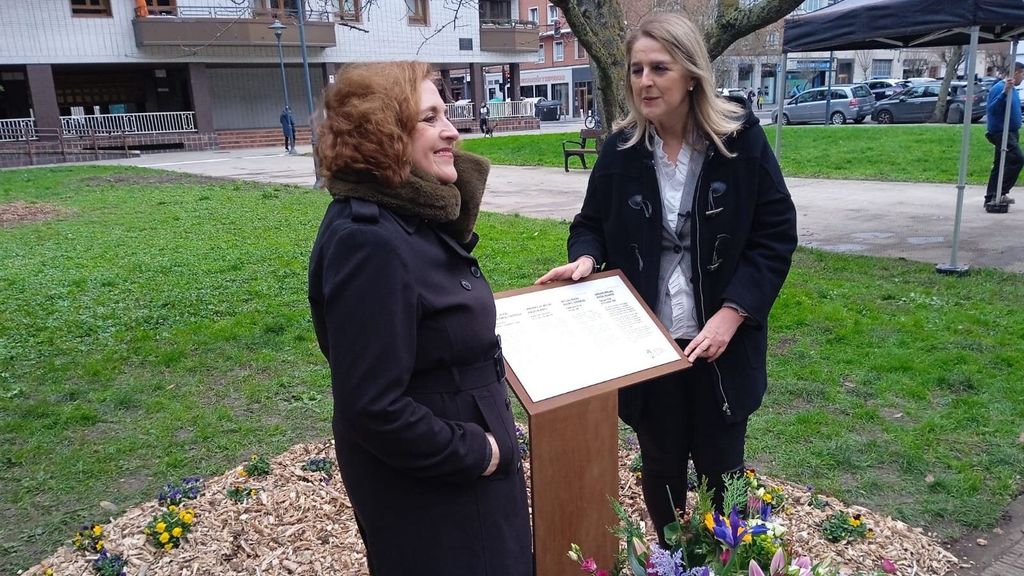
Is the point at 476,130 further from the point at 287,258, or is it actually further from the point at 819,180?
the point at 287,258

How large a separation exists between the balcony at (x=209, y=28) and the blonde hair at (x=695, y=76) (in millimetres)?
30047

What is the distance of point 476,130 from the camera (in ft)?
127

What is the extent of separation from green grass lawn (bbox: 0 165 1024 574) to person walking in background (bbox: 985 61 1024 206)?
3.62 metres

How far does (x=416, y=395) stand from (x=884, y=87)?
118ft

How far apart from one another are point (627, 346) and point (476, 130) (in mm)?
37246

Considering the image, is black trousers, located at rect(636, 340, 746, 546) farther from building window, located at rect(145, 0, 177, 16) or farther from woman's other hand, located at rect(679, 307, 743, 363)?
building window, located at rect(145, 0, 177, 16)

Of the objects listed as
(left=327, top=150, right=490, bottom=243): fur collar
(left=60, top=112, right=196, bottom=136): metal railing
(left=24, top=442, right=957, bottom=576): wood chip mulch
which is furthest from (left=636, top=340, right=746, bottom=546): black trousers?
(left=60, top=112, right=196, bottom=136): metal railing

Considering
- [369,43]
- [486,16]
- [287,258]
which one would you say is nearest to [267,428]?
[287,258]

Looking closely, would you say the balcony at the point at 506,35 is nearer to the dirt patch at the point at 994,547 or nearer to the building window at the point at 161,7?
the building window at the point at 161,7

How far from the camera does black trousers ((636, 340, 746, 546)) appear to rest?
2480mm

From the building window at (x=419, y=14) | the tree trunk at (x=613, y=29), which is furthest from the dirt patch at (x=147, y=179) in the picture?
the building window at (x=419, y=14)

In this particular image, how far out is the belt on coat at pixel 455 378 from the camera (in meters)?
1.75

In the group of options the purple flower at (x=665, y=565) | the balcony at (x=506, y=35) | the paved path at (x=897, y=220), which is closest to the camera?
the purple flower at (x=665, y=565)

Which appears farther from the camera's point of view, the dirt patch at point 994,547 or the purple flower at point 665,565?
the dirt patch at point 994,547
